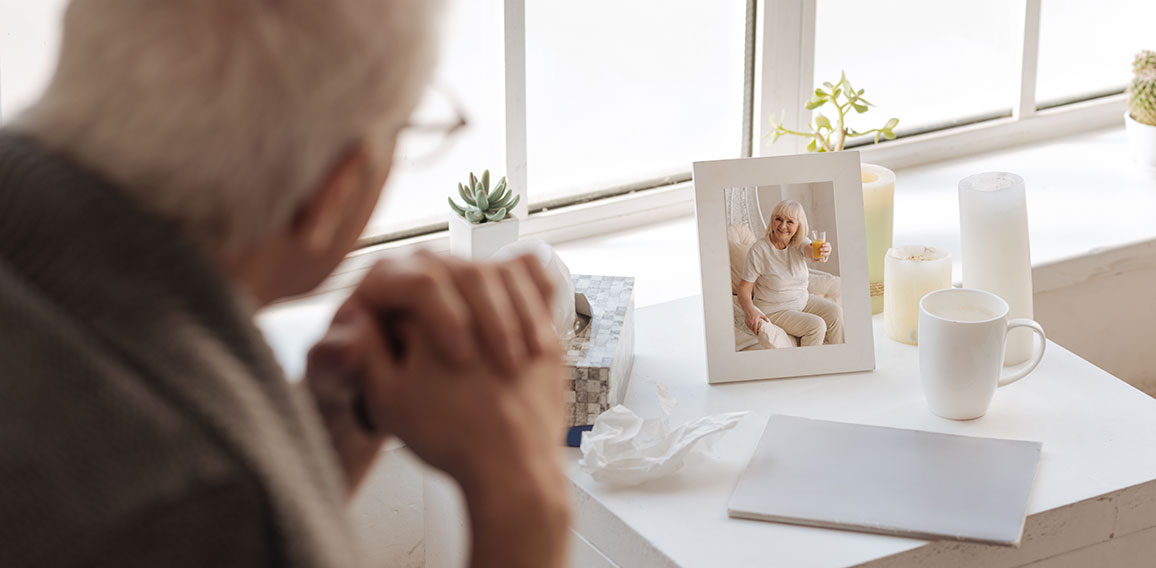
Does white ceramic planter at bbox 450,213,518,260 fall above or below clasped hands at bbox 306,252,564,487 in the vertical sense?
below

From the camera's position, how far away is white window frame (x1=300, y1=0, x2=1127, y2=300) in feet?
5.29

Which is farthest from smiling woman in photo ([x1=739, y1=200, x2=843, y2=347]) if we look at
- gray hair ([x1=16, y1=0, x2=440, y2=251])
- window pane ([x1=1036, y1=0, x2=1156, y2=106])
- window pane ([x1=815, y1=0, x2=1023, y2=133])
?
window pane ([x1=1036, y1=0, x2=1156, y2=106])

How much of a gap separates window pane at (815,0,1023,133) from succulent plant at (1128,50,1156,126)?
19 centimetres

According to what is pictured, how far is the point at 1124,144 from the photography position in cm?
212

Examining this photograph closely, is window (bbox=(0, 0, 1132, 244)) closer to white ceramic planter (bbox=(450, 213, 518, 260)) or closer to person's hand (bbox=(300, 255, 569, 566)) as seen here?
white ceramic planter (bbox=(450, 213, 518, 260))

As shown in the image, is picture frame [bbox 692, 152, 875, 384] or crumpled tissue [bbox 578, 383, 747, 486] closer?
crumpled tissue [bbox 578, 383, 747, 486]

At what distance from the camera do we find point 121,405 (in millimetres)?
430

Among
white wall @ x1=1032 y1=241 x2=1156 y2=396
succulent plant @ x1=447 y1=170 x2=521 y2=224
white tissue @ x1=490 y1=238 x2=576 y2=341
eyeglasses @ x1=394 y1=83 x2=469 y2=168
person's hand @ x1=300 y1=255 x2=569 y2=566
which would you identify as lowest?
white wall @ x1=1032 y1=241 x2=1156 y2=396

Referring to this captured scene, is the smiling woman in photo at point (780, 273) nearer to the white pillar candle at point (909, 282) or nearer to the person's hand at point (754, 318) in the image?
the person's hand at point (754, 318)

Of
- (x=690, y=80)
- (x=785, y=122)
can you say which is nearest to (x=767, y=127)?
(x=785, y=122)

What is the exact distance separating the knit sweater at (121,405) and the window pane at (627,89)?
1224mm

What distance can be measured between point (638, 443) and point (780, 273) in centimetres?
29

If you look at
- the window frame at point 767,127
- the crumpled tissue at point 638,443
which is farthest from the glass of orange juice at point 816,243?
the window frame at point 767,127

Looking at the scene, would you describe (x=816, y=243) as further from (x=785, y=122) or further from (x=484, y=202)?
(x=785, y=122)
